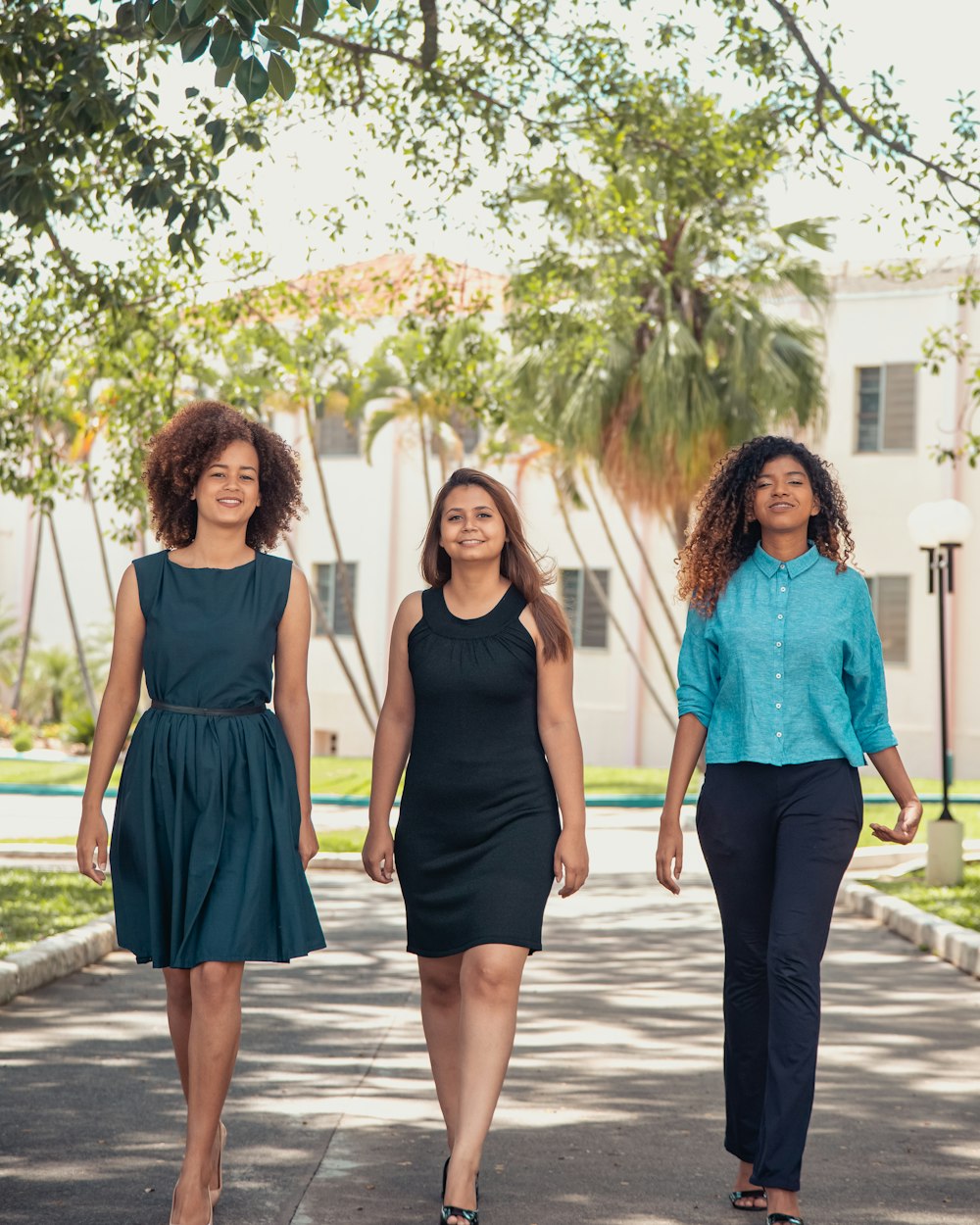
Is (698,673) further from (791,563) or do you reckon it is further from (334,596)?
(334,596)

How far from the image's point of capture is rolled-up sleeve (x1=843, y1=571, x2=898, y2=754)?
484cm

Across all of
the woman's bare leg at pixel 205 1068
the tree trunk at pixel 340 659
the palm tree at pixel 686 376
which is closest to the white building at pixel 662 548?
the tree trunk at pixel 340 659

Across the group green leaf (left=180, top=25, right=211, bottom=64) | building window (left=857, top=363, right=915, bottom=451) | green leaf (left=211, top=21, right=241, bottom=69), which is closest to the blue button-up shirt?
green leaf (left=211, top=21, right=241, bottom=69)

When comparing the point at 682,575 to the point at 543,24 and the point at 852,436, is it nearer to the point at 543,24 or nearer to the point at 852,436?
the point at 543,24

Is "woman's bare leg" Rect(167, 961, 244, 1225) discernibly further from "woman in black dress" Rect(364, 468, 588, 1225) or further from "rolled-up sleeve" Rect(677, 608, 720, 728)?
"rolled-up sleeve" Rect(677, 608, 720, 728)

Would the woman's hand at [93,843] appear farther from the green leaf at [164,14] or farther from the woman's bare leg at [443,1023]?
the green leaf at [164,14]

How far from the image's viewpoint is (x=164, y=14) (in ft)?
18.2

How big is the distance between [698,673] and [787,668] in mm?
280

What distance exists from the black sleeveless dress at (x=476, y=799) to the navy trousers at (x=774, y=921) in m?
0.52

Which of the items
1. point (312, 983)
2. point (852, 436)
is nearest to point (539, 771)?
point (312, 983)

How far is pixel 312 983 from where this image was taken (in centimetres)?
898

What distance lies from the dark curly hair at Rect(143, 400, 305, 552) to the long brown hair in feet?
1.37

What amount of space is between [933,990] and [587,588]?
78.9ft

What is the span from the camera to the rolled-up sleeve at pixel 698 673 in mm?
4930
